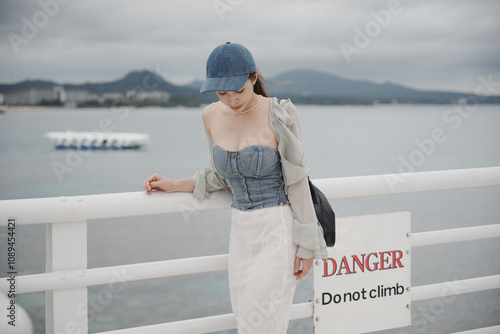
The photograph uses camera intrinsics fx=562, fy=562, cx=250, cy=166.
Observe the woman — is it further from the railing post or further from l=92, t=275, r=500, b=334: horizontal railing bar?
the railing post

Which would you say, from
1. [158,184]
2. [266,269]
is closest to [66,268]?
[158,184]

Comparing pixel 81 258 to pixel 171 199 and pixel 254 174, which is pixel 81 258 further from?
pixel 254 174

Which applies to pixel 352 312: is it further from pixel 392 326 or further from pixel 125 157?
pixel 125 157

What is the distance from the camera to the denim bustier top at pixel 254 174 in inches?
79.0

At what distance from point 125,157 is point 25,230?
40125 millimetres

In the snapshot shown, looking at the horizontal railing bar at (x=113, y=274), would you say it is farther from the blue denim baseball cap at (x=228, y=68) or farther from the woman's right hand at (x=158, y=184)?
the blue denim baseball cap at (x=228, y=68)

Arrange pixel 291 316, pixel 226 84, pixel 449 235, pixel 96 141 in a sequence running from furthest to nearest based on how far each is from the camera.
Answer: pixel 96 141, pixel 449 235, pixel 291 316, pixel 226 84

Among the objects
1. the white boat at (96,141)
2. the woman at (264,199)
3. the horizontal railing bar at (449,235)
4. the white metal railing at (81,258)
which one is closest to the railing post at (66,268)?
the white metal railing at (81,258)

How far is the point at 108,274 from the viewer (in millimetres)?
2105

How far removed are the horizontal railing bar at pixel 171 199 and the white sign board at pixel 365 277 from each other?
15 centimetres

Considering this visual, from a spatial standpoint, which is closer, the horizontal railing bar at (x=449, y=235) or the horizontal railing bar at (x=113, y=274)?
the horizontal railing bar at (x=113, y=274)

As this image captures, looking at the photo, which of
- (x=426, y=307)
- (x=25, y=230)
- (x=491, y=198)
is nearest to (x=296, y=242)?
(x=426, y=307)

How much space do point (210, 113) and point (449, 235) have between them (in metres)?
1.34

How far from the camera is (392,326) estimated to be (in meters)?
2.65
